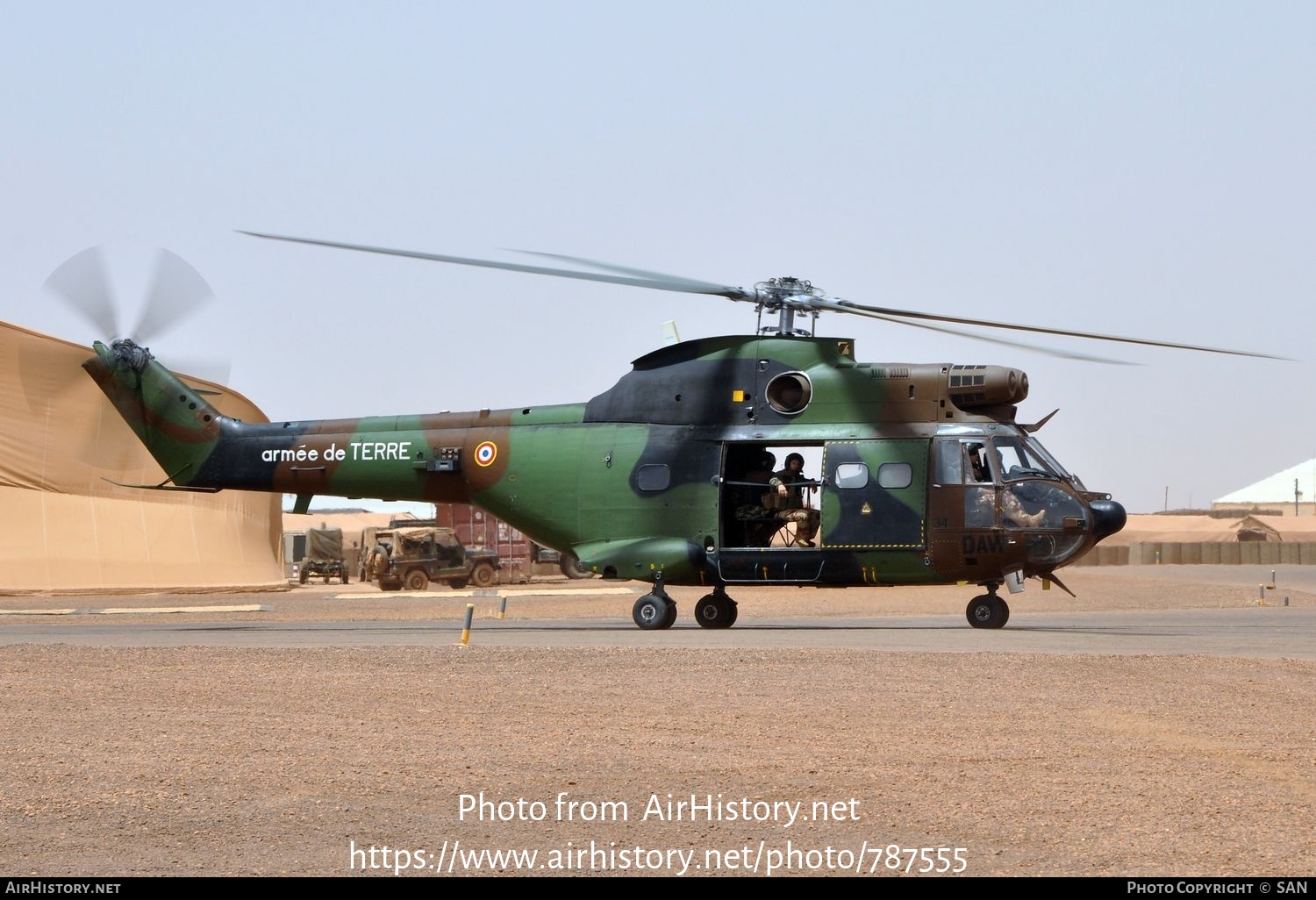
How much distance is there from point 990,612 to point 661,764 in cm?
1288

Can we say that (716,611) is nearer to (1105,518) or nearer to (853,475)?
(853,475)

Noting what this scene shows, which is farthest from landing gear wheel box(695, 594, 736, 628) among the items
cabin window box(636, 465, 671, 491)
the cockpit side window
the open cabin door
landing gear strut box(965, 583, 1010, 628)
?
the cockpit side window

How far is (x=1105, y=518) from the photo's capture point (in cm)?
2086

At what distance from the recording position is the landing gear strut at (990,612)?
2194 cm

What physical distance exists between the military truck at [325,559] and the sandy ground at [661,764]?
1556 inches

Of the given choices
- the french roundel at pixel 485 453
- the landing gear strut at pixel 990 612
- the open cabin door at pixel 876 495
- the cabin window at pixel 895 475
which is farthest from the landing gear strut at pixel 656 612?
the landing gear strut at pixel 990 612

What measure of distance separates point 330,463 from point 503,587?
78.5ft

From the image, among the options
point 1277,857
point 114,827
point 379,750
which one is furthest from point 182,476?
point 1277,857

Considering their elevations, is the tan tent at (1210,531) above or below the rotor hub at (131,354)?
below

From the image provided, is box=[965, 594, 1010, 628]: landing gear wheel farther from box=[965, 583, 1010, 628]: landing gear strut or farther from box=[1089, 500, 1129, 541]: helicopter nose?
box=[1089, 500, 1129, 541]: helicopter nose

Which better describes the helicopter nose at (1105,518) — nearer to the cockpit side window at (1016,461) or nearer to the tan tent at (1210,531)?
the cockpit side window at (1016,461)

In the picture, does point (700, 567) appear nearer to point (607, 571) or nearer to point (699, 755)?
point (607, 571)

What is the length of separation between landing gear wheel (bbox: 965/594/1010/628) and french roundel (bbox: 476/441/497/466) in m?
7.78

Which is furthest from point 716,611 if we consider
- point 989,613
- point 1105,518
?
point 1105,518
